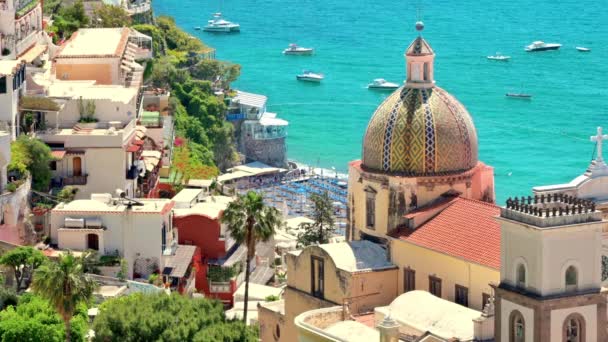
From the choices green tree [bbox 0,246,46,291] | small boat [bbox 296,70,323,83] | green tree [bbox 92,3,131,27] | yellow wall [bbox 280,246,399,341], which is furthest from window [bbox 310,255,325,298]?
small boat [bbox 296,70,323,83]

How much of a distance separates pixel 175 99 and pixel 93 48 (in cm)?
1804

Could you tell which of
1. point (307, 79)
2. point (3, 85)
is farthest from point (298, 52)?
point (3, 85)

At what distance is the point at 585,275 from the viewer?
5278 cm

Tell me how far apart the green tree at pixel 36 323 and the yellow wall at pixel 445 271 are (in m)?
10.4

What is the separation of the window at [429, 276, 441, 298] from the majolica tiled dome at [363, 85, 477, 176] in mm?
4169

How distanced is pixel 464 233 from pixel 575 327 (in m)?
9.39

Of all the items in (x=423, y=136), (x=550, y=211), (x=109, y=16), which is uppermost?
(x=109, y=16)

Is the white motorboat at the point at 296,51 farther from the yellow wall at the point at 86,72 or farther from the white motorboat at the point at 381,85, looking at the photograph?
the yellow wall at the point at 86,72

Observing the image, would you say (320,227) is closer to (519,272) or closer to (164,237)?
(164,237)

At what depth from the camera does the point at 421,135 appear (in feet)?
212

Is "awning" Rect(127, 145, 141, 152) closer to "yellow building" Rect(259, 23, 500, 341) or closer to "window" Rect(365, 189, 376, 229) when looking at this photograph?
"yellow building" Rect(259, 23, 500, 341)

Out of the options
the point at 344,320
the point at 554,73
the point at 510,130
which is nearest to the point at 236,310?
the point at 344,320

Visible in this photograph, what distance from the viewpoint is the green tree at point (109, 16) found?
364ft

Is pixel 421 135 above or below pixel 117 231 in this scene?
above
